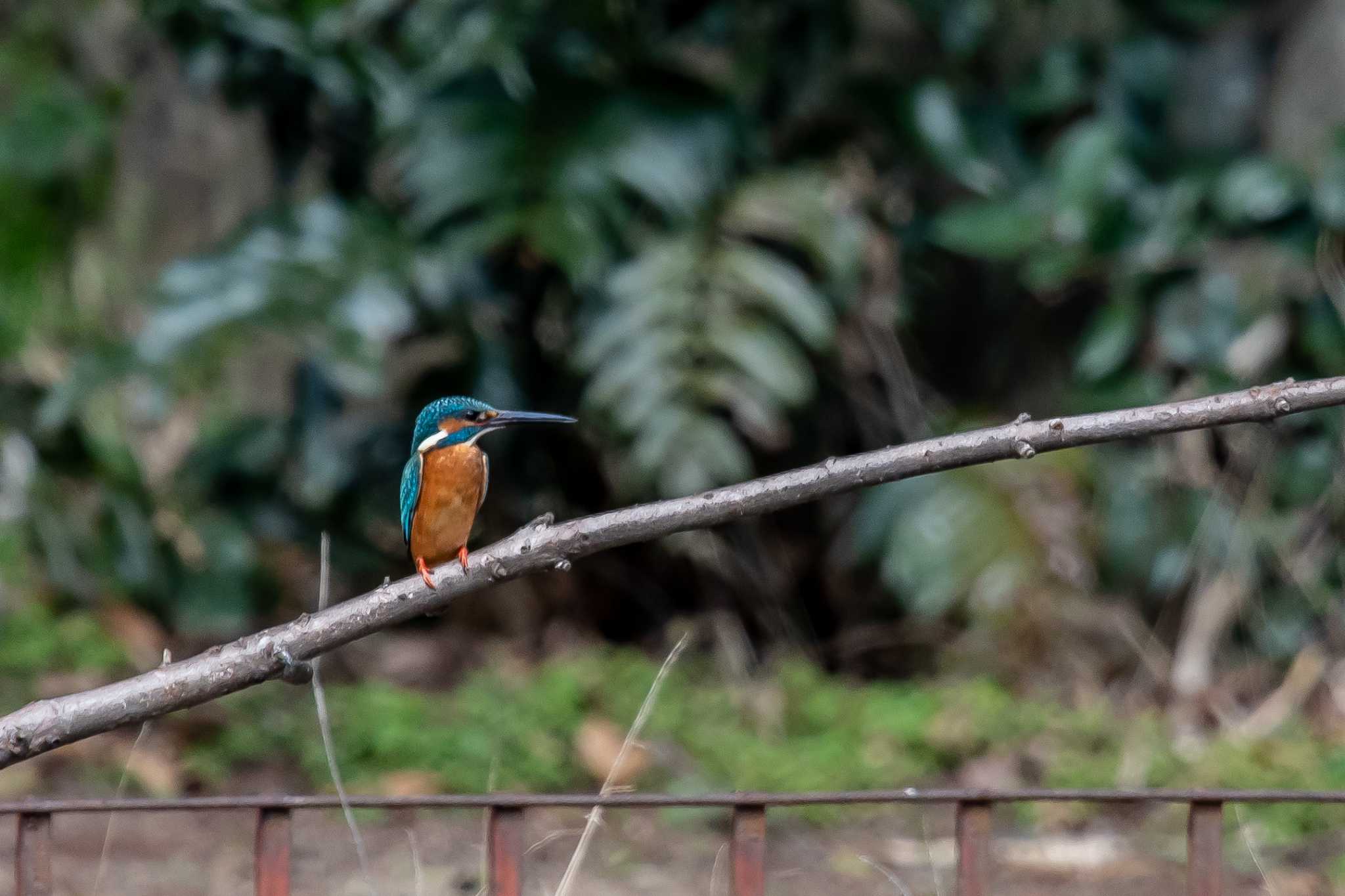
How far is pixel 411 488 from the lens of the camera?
8.31ft

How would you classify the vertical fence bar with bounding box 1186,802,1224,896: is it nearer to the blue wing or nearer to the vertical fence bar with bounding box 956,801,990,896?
the vertical fence bar with bounding box 956,801,990,896

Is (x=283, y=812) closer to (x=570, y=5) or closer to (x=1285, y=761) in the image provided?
(x=1285, y=761)

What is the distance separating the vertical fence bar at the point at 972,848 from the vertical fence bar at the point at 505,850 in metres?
0.41

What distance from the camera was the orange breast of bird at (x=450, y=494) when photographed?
2479 millimetres

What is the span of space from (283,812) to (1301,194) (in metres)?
3.70

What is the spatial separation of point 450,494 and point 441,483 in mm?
27

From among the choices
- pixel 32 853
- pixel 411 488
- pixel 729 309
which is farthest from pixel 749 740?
pixel 32 853

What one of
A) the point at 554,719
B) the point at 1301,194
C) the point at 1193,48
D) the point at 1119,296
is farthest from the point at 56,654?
the point at 1193,48

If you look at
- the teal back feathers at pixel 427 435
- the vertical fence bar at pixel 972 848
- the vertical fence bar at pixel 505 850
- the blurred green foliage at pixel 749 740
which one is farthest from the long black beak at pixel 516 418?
the blurred green foliage at pixel 749 740

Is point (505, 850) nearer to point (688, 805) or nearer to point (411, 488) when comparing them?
point (688, 805)

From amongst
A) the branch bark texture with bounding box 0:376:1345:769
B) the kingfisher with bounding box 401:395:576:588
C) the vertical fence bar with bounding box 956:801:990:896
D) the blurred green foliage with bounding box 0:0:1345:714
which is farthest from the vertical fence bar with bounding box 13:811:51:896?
the blurred green foliage with bounding box 0:0:1345:714

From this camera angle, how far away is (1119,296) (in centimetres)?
455

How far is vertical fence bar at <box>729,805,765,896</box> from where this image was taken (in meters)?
1.37

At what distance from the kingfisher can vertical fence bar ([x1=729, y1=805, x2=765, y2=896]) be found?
1.09 metres
